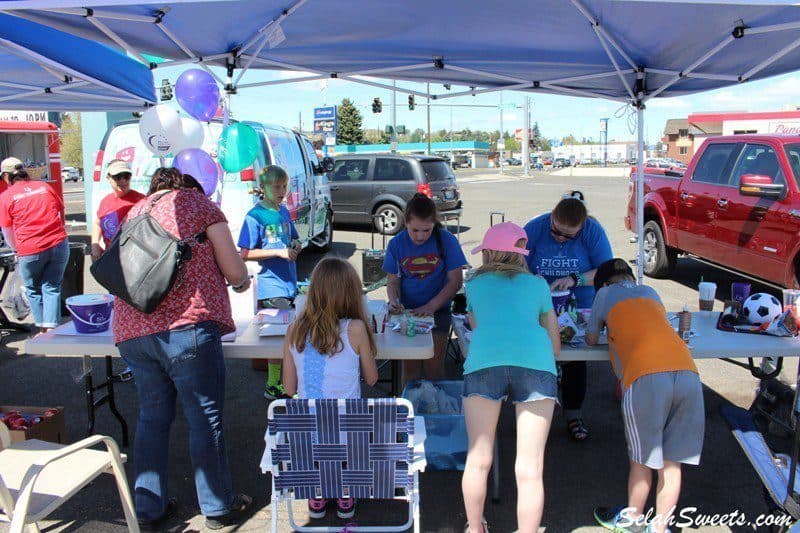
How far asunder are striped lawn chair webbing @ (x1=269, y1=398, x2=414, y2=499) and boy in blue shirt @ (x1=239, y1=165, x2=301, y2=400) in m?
1.84

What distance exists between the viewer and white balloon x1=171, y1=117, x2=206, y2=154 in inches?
188

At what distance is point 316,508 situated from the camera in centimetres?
315

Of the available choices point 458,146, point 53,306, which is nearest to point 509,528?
point 53,306

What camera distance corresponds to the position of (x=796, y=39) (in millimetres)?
3922

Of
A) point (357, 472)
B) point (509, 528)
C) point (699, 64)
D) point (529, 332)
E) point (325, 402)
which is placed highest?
point (699, 64)

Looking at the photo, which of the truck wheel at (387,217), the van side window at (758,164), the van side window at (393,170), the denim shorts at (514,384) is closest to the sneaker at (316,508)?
the denim shorts at (514,384)

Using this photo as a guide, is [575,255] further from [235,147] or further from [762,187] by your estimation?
[762,187]

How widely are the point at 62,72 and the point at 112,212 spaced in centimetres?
125

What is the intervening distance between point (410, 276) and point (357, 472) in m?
1.68

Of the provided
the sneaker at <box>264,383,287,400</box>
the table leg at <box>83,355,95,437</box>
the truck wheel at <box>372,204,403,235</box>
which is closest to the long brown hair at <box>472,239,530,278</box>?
the sneaker at <box>264,383,287,400</box>

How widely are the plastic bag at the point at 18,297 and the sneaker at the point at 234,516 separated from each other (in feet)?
14.8

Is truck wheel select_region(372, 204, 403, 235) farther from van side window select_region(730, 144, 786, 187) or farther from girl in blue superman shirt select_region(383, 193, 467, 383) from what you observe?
girl in blue superman shirt select_region(383, 193, 467, 383)

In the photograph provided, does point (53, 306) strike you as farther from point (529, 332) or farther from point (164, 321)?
point (529, 332)

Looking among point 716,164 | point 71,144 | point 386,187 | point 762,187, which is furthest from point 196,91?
point 71,144
